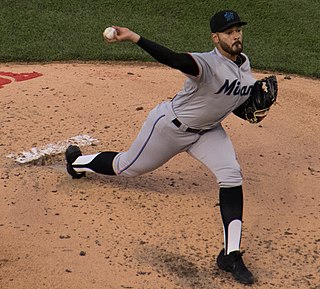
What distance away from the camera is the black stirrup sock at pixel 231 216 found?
4645 mm

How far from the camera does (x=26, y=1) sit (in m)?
11.2

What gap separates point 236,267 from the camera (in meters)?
4.55

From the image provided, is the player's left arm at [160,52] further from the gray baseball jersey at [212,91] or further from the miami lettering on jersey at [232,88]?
the miami lettering on jersey at [232,88]

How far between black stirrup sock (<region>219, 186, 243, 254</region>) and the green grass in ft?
15.3

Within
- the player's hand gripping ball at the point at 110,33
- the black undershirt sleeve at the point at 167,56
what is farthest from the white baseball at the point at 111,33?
the black undershirt sleeve at the point at 167,56

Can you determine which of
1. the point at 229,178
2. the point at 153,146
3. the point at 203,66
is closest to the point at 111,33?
the point at 203,66

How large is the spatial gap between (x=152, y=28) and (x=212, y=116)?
234 inches

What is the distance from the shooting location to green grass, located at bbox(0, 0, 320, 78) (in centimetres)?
937

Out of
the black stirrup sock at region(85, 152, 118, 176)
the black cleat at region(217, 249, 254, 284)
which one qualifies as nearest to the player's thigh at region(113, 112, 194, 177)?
the black stirrup sock at region(85, 152, 118, 176)

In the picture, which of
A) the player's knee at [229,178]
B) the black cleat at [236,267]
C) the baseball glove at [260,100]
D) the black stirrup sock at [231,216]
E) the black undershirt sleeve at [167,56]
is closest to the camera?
the black undershirt sleeve at [167,56]

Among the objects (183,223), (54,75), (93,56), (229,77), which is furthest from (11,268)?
(93,56)

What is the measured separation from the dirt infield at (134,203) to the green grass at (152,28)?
1420 mm

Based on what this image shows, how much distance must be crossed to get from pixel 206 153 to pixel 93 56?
4.56 meters

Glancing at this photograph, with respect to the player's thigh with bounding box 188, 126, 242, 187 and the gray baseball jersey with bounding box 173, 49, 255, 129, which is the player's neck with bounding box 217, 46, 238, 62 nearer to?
the gray baseball jersey with bounding box 173, 49, 255, 129
